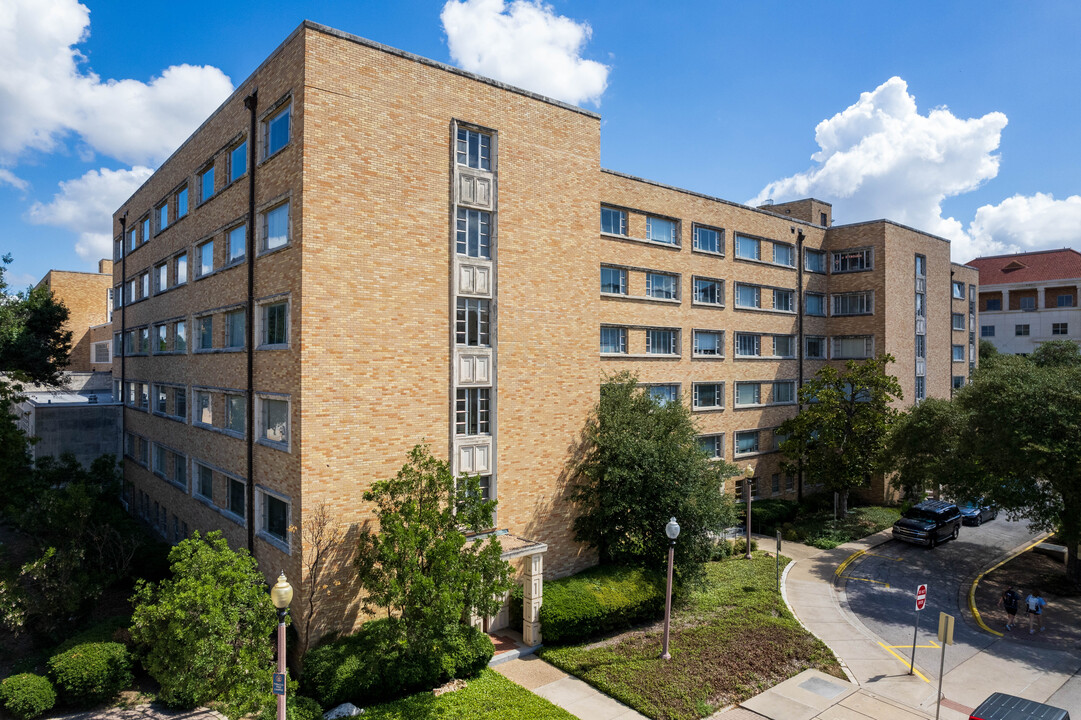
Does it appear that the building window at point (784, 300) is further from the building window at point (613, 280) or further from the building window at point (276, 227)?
the building window at point (276, 227)

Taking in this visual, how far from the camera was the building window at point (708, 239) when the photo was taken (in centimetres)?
3384

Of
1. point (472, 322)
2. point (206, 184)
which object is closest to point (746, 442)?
point (472, 322)

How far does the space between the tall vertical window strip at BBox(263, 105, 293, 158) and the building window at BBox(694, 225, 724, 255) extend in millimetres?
22330

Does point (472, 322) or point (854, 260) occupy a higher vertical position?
point (854, 260)

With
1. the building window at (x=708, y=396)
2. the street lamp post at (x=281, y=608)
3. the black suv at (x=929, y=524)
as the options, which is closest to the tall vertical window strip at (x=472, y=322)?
the street lamp post at (x=281, y=608)

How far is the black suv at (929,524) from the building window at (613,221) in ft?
67.4

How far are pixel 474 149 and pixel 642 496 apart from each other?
12.8 meters

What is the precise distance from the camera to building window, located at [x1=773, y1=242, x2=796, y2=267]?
38000 mm

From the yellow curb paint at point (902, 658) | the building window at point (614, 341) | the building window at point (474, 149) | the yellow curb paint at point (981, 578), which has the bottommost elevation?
the yellow curb paint at point (981, 578)

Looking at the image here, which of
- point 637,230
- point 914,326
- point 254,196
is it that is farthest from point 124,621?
point 914,326

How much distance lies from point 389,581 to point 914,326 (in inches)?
1565

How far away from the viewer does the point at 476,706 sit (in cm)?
1508

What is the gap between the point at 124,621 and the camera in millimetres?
17938

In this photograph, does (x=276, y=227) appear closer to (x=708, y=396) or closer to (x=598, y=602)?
(x=598, y=602)
